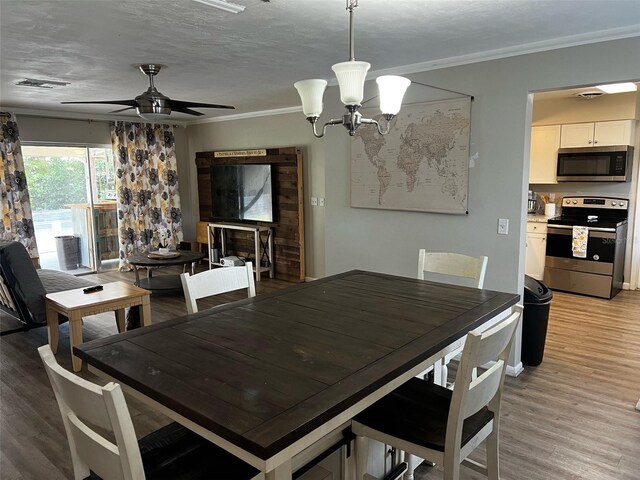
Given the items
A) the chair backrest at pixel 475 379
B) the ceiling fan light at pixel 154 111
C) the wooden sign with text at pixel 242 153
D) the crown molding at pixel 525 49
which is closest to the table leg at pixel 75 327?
the ceiling fan light at pixel 154 111

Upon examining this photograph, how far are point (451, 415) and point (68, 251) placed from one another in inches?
269

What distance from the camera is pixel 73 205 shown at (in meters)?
6.78

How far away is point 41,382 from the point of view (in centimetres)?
335

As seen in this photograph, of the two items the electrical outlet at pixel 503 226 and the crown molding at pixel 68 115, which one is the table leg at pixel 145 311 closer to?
the electrical outlet at pixel 503 226

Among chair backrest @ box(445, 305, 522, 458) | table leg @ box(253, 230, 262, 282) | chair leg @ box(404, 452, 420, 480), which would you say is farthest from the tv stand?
chair backrest @ box(445, 305, 522, 458)

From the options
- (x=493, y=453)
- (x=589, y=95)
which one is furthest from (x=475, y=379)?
(x=589, y=95)

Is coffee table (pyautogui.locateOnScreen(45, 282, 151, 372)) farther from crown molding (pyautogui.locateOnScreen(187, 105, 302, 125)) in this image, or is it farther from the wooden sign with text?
crown molding (pyautogui.locateOnScreen(187, 105, 302, 125))

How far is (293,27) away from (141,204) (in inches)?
212

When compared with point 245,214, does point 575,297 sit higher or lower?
lower

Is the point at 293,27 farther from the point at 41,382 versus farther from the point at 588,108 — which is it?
the point at 588,108

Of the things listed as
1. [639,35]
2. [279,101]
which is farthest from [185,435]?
[279,101]

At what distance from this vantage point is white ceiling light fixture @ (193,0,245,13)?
2262 millimetres

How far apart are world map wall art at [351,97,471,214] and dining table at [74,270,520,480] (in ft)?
4.81

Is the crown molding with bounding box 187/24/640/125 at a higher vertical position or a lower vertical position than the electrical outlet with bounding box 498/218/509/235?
higher
